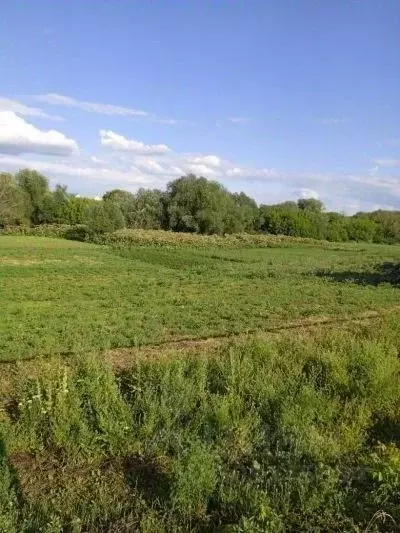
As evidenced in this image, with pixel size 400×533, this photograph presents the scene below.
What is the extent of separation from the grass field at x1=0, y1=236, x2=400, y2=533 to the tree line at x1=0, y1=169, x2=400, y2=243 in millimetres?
51374

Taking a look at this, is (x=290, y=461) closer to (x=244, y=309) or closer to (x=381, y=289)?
(x=244, y=309)

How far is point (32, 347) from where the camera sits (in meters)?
10.2

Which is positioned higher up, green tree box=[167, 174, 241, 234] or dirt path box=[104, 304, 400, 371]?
green tree box=[167, 174, 241, 234]

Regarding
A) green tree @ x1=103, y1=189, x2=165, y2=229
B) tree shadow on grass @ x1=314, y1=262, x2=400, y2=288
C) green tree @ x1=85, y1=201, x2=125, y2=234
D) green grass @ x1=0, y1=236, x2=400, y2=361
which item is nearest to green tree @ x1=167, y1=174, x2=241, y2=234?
green tree @ x1=103, y1=189, x2=165, y2=229

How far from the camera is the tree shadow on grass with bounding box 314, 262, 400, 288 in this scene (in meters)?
23.2

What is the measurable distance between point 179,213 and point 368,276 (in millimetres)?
47935

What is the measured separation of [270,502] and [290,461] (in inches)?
28.7

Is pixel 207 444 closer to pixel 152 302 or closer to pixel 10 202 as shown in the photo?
pixel 152 302

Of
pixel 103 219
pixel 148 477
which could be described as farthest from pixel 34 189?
pixel 148 477

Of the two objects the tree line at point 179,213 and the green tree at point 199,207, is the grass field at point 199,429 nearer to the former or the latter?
the tree line at point 179,213

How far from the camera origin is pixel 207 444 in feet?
19.5

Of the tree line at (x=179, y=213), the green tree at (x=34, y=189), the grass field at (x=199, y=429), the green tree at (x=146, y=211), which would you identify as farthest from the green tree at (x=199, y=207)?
the grass field at (x=199, y=429)

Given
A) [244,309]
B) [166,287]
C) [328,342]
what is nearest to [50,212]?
[166,287]

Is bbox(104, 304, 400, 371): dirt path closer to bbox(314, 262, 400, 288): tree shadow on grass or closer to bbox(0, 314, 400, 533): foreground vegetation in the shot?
bbox(0, 314, 400, 533): foreground vegetation
